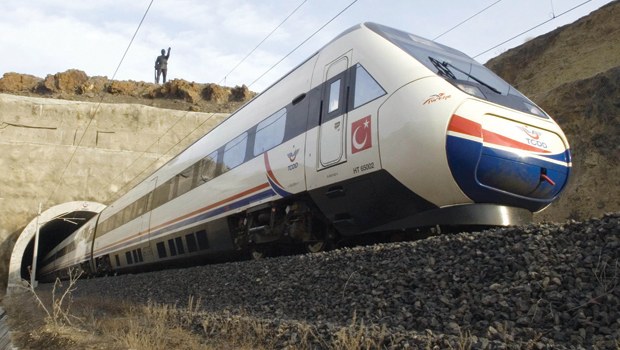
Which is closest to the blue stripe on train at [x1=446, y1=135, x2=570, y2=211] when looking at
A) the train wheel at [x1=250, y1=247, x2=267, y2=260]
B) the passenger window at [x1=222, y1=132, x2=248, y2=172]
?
the train wheel at [x1=250, y1=247, x2=267, y2=260]

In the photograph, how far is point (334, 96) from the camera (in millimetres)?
6797

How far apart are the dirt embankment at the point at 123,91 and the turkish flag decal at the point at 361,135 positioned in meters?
37.5

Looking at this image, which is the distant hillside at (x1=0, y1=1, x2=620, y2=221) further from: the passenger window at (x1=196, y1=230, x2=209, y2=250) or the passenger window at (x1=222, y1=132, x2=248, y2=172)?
the passenger window at (x1=196, y1=230, x2=209, y2=250)

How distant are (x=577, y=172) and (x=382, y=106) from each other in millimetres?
9930

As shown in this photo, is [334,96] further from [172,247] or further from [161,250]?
[161,250]

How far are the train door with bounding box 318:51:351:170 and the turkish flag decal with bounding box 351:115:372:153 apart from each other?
19 cm

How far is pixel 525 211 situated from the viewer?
588cm

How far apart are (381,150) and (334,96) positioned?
4.62 feet

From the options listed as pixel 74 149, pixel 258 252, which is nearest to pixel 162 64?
pixel 74 149

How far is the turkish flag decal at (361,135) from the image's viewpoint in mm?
5939

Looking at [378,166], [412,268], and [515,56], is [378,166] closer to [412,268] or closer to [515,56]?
[412,268]

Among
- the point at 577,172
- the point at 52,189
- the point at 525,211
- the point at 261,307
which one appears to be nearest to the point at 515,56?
the point at 577,172

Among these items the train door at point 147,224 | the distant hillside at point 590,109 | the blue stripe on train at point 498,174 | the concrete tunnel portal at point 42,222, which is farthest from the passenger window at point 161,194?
the concrete tunnel portal at point 42,222

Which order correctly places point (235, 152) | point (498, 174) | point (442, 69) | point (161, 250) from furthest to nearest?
1. point (161, 250)
2. point (235, 152)
3. point (442, 69)
4. point (498, 174)
